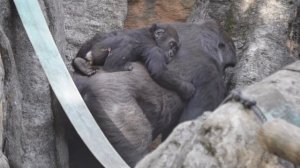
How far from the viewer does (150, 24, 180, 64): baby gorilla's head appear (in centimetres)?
555

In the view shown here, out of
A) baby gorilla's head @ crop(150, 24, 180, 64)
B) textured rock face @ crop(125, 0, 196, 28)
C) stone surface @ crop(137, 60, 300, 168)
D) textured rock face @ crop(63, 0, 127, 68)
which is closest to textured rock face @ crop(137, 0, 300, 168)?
stone surface @ crop(137, 60, 300, 168)

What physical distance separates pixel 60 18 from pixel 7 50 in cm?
80

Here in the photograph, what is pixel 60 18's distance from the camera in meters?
5.43

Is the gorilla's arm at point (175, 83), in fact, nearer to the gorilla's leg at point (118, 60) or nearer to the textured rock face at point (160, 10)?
the gorilla's leg at point (118, 60)

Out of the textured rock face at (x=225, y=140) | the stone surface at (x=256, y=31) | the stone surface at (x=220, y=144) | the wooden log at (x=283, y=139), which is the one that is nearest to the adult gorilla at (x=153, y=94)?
the stone surface at (x=256, y=31)

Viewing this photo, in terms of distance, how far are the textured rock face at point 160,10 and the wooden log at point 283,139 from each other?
4679 mm

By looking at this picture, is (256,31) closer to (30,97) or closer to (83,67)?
(83,67)

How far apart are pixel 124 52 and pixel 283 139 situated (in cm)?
274

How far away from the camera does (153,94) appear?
5332 millimetres

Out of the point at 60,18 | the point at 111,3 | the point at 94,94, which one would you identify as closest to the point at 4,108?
the point at 94,94

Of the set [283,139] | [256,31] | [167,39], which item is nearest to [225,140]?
[283,139]

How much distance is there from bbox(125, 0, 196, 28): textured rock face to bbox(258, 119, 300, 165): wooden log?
4.68m

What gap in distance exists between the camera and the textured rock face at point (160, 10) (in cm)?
742

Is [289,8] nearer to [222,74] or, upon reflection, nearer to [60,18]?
[222,74]
